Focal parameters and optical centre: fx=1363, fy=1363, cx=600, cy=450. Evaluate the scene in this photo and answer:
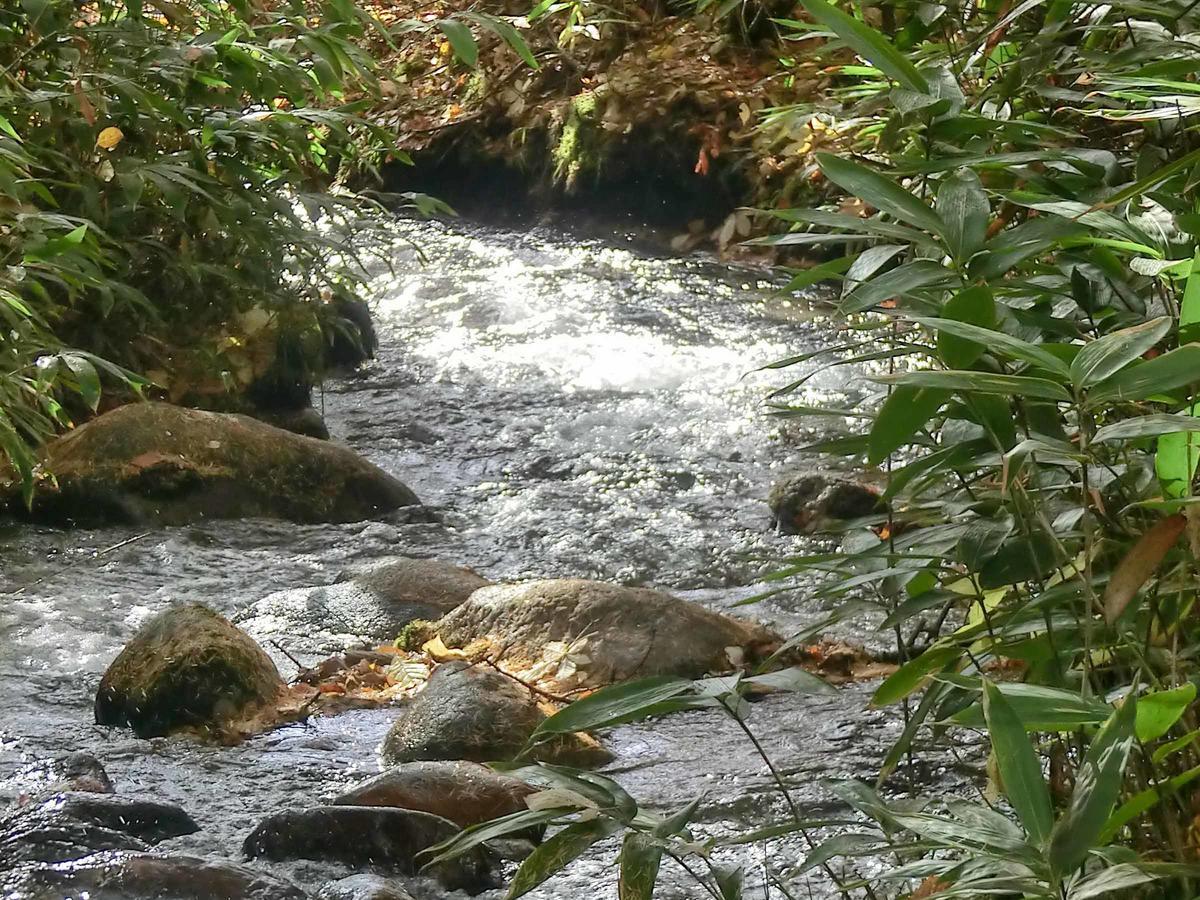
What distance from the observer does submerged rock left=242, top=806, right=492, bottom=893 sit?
9.07 feet

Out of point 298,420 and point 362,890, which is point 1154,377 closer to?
point 362,890

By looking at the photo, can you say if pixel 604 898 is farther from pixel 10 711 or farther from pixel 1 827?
pixel 10 711

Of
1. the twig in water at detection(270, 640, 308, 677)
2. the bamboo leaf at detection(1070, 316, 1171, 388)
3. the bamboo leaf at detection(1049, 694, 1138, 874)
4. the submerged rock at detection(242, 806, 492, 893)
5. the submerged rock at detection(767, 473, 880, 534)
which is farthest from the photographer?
the submerged rock at detection(767, 473, 880, 534)

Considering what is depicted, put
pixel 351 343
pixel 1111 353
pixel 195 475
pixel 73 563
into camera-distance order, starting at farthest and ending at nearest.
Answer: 1. pixel 351 343
2. pixel 195 475
3. pixel 73 563
4. pixel 1111 353

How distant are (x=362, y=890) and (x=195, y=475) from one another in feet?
10.2

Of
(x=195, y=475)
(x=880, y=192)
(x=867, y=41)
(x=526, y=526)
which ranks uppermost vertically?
(x=867, y=41)

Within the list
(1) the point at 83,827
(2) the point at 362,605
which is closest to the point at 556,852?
(1) the point at 83,827

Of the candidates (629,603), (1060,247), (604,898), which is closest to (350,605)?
(629,603)

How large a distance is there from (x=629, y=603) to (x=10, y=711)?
1697 mm

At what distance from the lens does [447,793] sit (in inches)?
116

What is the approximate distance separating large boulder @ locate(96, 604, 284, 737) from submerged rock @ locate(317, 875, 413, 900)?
0.98 meters

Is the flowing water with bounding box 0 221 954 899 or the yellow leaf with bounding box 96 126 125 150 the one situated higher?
the yellow leaf with bounding box 96 126 125 150

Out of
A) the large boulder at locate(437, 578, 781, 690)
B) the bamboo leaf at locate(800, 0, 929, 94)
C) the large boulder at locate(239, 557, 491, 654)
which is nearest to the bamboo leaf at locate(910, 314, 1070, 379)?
the bamboo leaf at locate(800, 0, 929, 94)

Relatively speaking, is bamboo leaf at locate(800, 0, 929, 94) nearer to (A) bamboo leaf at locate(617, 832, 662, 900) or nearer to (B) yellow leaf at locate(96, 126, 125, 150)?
(A) bamboo leaf at locate(617, 832, 662, 900)
